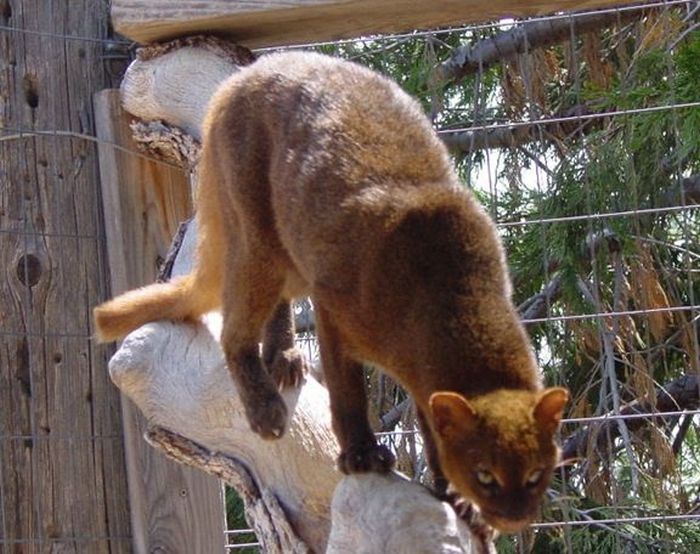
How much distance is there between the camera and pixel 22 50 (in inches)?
149

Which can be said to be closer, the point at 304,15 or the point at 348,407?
the point at 348,407

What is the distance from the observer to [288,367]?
366 centimetres

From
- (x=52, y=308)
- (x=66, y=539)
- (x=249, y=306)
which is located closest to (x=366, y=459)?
(x=249, y=306)

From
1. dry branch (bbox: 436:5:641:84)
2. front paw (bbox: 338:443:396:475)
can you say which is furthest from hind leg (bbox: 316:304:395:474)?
dry branch (bbox: 436:5:641:84)

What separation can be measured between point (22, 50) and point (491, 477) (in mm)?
1670

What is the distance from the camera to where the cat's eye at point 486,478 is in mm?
2865

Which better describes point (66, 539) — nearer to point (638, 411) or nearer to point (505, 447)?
point (505, 447)

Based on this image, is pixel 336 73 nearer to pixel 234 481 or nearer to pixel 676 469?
pixel 234 481

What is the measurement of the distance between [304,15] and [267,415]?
3.05ft

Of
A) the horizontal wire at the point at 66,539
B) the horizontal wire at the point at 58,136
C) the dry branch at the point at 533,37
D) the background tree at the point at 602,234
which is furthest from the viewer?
the dry branch at the point at 533,37

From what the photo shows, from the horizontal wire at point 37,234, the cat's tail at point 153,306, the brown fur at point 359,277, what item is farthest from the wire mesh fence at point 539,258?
the brown fur at point 359,277

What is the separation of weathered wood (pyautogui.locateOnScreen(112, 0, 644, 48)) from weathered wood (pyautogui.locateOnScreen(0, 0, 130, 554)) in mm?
238

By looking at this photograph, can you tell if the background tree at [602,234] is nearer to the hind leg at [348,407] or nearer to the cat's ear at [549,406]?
the hind leg at [348,407]

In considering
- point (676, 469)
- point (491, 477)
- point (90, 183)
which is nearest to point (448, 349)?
point (491, 477)
